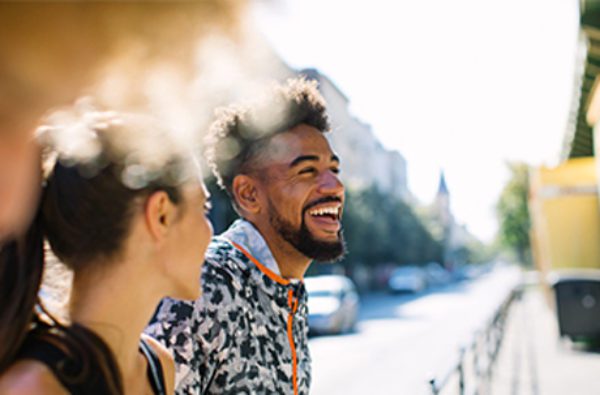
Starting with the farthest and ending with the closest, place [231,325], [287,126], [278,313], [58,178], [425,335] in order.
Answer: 1. [425,335]
2. [287,126]
3. [278,313]
4. [231,325]
5. [58,178]

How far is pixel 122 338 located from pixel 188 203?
31 cm

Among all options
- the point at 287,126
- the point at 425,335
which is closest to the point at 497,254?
the point at 425,335

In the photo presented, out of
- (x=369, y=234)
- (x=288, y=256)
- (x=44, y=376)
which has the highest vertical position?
(x=369, y=234)

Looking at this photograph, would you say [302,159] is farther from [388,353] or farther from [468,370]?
[388,353]

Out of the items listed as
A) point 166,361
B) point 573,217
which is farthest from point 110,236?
point 573,217

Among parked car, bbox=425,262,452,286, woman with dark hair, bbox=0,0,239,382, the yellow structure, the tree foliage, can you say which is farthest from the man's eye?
parked car, bbox=425,262,452,286

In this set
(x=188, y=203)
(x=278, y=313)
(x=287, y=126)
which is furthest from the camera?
(x=287, y=126)

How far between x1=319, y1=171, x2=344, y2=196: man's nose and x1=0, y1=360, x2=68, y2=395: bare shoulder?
1.26 metres

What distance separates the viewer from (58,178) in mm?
1220

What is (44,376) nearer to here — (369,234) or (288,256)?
(288,256)

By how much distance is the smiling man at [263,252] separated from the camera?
5.64 feet

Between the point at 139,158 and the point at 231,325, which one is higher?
the point at 139,158

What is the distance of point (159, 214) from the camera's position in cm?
129

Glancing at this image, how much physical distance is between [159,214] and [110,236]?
0.11 metres
